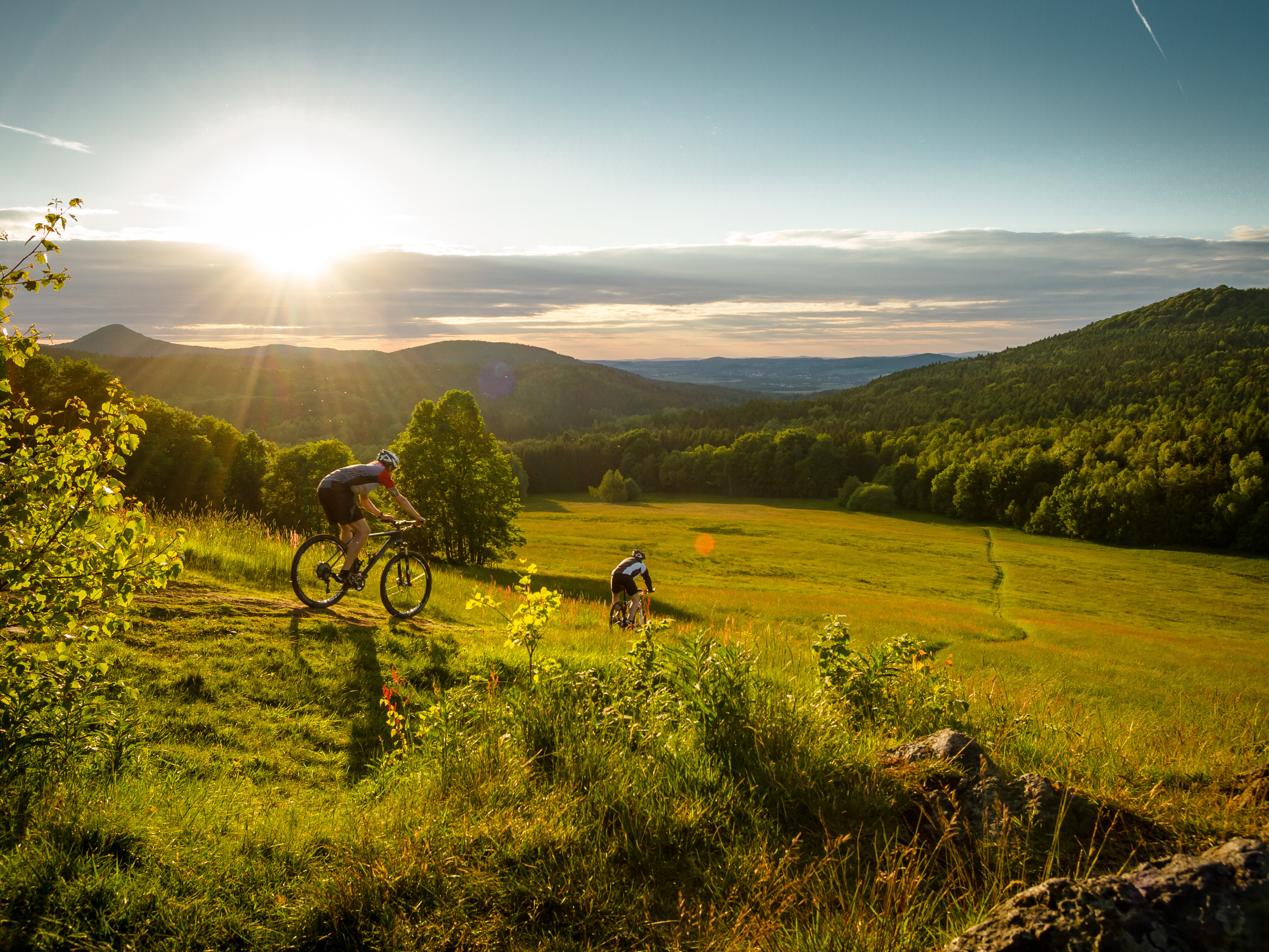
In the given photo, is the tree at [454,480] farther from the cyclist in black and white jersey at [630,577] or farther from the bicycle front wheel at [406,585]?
the bicycle front wheel at [406,585]

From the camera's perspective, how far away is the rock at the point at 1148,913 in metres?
2.59

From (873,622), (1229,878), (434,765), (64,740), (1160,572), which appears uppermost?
(1229,878)

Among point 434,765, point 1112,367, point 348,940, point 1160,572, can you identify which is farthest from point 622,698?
point 1112,367

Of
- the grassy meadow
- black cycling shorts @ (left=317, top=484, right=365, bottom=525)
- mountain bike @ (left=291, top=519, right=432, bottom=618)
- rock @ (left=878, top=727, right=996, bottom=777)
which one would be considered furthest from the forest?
rock @ (left=878, top=727, right=996, bottom=777)

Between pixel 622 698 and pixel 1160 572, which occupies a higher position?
pixel 622 698

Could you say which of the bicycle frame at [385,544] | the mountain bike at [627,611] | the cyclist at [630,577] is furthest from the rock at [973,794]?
the cyclist at [630,577]

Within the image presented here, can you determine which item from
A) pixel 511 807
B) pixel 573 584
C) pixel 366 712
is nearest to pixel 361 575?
pixel 366 712

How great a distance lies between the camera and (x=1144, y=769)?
5484 mm

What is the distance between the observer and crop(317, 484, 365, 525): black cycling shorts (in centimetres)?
973

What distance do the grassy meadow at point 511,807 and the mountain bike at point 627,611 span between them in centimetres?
306

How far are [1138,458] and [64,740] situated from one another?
4528 inches

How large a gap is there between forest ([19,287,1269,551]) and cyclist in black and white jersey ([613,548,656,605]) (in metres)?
31.1

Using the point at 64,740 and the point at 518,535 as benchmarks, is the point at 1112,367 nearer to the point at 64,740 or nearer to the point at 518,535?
the point at 518,535

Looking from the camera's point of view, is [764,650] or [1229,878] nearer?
[1229,878]
